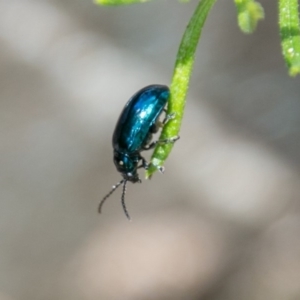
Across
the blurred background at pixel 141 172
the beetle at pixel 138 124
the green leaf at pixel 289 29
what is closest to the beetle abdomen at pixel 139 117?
the beetle at pixel 138 124

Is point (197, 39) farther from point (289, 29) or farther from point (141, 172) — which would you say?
point (141, 172)

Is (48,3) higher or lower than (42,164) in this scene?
higher

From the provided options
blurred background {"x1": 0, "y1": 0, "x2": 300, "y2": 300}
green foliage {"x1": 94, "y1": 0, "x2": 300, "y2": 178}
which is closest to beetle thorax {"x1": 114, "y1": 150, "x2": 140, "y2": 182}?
green foliage {"x1": 94, "y1": 0, "x2": 300, "y2": 178}

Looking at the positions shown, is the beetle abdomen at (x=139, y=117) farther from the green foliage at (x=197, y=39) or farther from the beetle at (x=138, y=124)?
the green foliage at (x=197, y=39)

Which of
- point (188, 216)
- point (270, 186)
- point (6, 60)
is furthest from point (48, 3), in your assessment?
point (270, 186)

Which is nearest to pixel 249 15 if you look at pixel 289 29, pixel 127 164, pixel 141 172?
pixel 289 29

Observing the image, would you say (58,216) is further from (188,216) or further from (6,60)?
(6,60)
